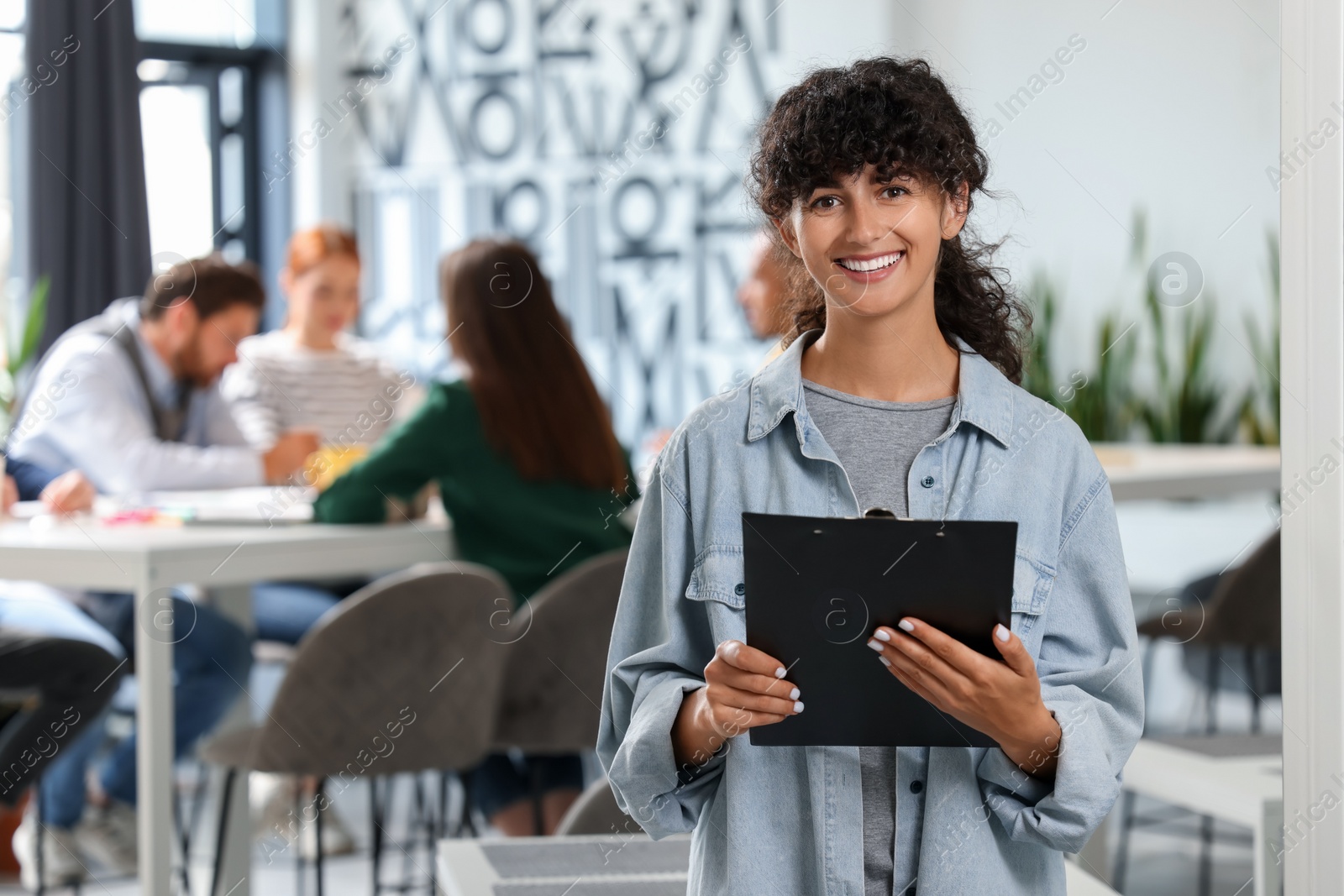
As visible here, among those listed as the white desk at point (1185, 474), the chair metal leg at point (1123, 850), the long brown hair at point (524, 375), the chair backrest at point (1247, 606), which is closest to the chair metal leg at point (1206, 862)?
the chair metal leg at point (1123, 850)

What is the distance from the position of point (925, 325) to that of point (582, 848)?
2.56ft

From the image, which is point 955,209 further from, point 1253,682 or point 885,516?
point 1253,682

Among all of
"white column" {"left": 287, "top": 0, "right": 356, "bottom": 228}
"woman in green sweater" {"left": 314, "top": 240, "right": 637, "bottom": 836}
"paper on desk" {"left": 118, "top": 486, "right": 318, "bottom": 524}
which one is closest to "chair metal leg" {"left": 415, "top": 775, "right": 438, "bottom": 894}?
"woman in green sweater" {"left": 314, "top": 240, "right": 637, "bottom": 836}

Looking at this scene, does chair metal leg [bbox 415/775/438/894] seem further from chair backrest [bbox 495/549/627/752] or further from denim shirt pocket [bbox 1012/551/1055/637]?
denim shirt pocket [bbox 1012/551/1055/637]

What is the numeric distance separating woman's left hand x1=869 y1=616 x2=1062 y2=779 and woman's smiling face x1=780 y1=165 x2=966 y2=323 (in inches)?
10.2

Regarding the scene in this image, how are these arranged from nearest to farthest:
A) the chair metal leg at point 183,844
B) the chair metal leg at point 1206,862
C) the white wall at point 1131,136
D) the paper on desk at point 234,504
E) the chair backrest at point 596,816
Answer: the chair backrest at point 596,816
the chair metal leg at point 183,844
the paper on desk at point 234,504
the chair metal leg at point 1206,862
the white wall at point 1131,136

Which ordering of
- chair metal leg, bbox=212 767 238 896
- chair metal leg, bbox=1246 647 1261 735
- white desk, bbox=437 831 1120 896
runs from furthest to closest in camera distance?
1. chair metal leg, bbox=1246 647 1261 735
2. chair metal leg, bbox=212 767 238 896
3. white desk, bbox=437 831 1120 896

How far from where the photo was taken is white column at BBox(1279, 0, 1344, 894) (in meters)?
1.16

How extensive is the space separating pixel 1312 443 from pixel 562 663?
151cm

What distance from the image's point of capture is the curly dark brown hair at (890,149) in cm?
105

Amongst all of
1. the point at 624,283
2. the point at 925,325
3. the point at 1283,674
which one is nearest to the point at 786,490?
the point at 925,325

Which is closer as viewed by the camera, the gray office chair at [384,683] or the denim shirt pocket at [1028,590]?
the denim shirt pocket at [1028,590]

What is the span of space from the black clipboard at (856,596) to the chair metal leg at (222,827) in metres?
1.67

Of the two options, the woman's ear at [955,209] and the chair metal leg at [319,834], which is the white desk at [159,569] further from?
the woman's ear at [955,209]
